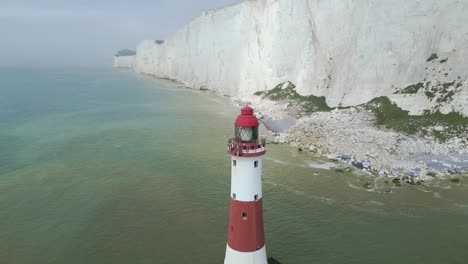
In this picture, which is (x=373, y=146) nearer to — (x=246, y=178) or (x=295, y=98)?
(x=295, y=98)

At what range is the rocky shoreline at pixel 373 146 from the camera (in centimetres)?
2919

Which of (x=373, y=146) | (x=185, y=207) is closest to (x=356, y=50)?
(x=373, y=146)

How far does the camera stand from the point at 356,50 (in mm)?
46438

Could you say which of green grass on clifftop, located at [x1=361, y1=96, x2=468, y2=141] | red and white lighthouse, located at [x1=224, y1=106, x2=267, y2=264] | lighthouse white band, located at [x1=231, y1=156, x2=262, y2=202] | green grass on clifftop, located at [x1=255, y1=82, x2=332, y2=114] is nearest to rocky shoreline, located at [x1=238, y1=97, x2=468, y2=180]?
green grass on clifftop, located at [x1=361, y1=96, x2=468, y2=141]

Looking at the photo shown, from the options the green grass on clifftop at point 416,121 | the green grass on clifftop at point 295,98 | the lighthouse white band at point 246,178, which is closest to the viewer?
the lighthouse white band at point 246,178

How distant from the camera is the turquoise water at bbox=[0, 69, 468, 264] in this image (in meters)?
18.2

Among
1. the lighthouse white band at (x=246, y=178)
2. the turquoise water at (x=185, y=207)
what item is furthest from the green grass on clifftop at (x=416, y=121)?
the lighthouse white band at (x=246, y=178)

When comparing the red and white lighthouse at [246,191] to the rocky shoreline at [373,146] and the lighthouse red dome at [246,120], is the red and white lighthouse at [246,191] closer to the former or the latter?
the lighthouse red dome at [246,120]

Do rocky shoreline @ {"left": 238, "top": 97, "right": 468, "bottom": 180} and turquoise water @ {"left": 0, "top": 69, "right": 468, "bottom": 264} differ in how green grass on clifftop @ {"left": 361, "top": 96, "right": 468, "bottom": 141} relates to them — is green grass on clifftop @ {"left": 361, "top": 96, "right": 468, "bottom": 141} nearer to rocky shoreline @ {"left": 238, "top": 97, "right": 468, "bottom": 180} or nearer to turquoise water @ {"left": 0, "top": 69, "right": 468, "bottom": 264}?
rocky shoreline @ {"left": 238, "top": 97, "right": 468, "bottom": 180}

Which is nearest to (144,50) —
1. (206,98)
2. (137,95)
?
(137,95)

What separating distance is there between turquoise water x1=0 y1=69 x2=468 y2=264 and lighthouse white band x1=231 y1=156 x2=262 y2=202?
21.7ft

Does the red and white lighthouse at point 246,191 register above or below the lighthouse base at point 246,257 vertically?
above

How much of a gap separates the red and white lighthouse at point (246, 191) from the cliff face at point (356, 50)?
104ft

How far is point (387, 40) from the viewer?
43500 mm
